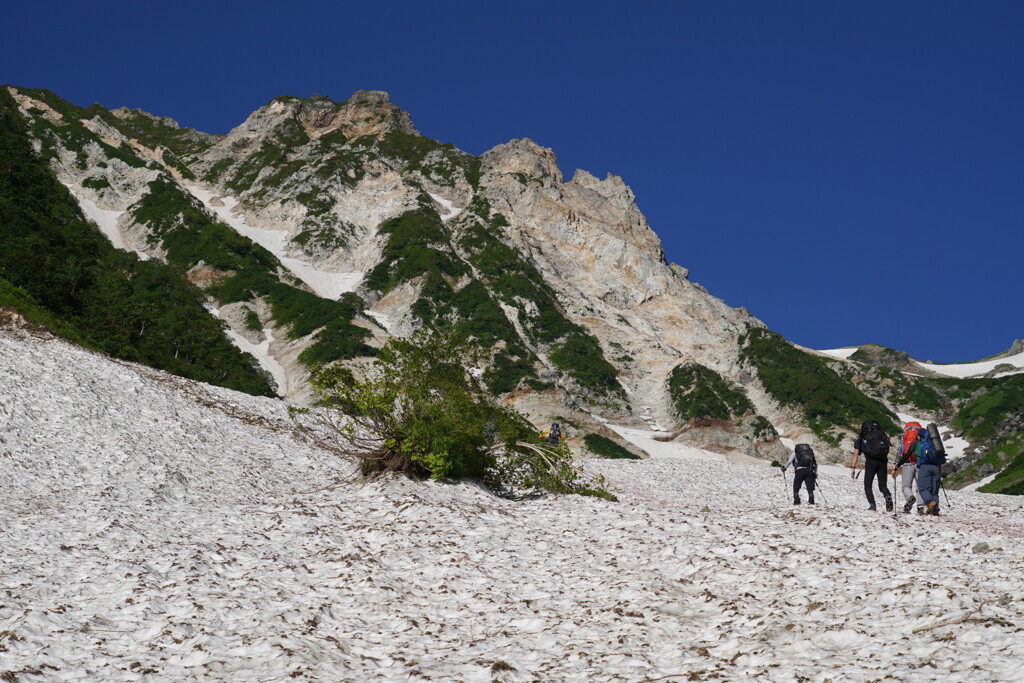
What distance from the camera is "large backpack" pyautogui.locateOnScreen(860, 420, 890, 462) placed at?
74.1ft

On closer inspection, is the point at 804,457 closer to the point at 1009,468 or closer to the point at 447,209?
the point at 1009,468

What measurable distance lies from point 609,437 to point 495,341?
3562 centimetres

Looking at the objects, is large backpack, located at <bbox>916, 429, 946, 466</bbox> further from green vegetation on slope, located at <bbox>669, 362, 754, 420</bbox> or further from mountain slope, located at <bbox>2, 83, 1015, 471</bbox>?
green vegetation on slope, located at <bbox>669, 362, 754, 420</bbox>

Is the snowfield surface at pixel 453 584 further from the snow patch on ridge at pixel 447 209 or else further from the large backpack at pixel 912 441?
the snow patch on ridge at pixel 447 209

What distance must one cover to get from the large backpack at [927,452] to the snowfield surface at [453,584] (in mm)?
2804

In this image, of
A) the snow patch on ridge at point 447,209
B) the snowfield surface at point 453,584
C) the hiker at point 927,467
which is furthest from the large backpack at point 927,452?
the snow patch on ridge at point 447,209

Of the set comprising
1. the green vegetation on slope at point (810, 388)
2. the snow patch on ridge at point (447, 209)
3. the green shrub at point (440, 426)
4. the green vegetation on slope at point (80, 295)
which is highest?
the snow patch on ridge at point (447, 209)

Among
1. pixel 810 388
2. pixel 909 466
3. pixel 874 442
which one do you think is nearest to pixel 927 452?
pixel 909 466

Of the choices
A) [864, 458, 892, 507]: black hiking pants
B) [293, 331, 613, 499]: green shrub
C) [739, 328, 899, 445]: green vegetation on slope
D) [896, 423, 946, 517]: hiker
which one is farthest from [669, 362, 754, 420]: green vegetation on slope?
[896, 423, 946, 517]: hiker

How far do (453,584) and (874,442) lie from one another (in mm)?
13391

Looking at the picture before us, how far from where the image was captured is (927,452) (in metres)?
21.6

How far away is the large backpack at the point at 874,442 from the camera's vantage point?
22578 millimetres

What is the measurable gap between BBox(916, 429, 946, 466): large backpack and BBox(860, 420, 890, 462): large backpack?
0.88m

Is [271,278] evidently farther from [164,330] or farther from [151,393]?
[151,393]
